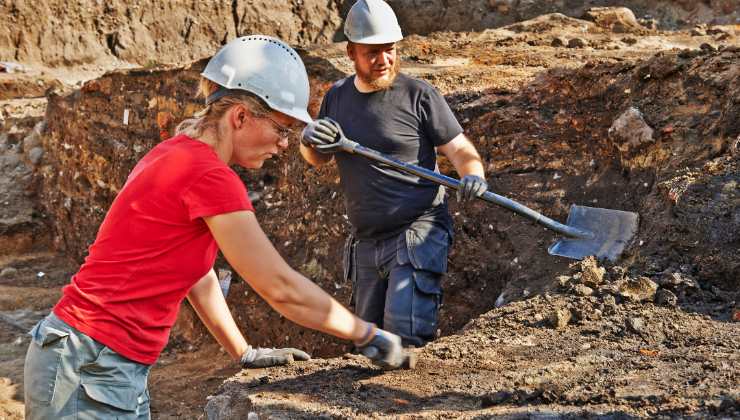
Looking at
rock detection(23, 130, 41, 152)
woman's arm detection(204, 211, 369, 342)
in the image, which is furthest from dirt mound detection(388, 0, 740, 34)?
woman's arm detection(204, 211, 369, 342)

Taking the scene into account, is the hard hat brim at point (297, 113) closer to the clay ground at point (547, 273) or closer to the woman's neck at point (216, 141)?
the woman's neck at point (216, 141)

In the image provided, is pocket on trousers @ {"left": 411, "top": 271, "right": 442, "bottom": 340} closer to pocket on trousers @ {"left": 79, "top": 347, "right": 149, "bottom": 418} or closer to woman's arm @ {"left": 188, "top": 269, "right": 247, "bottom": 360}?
woman's arm @ {"left": 188, "top": 269, "right": 247, "bottom": 360}

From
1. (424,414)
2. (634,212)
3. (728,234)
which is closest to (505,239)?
(634,212)

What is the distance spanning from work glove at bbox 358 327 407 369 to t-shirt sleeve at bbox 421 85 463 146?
61.7 inches

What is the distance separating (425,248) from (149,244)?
194 centimetres

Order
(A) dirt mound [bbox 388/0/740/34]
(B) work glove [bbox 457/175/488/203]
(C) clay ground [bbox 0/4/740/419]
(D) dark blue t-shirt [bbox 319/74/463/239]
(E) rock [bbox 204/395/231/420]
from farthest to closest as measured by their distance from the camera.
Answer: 1. (A) dirt mound [bbox 388/0/740/34]
2. (D) dark blue t-shirt [bbox 319/74/463/239]
3. (B) work glove [bbox 457/175/488/203]
4. (E) rock [bbox 204/395/231/420]
5. (C) clay ground [bbox 0/4/740/419]

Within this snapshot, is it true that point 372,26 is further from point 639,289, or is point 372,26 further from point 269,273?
point 269,273

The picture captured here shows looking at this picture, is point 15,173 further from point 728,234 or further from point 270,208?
point 728,234

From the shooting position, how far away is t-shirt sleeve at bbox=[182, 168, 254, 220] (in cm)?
197

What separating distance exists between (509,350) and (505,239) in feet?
6.08

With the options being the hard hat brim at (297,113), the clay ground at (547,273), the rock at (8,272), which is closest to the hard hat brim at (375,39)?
the clay ground at (547,273)

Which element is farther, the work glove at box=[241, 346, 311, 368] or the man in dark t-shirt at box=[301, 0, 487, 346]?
the man in dark t-shirt at box=[301, 0, 487, 346]

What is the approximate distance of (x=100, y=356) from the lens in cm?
206

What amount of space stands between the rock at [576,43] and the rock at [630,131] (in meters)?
2.84
